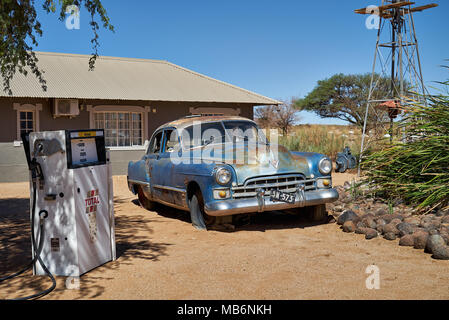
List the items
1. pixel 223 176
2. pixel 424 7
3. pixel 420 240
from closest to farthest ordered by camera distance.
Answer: pixel 420 240
pixel 223 176
pixel 424 7

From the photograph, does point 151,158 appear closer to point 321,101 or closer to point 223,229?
point 223,229

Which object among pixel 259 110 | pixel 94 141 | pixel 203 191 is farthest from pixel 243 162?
pixel 259 110

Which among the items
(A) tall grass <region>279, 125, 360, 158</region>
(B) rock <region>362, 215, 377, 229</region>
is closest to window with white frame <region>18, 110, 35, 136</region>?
(A) tall grass <region>279, 125, 360, 158</region>

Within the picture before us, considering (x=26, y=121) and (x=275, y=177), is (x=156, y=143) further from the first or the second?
(x=26, y=121)

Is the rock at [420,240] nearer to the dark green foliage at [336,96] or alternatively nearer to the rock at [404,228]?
the rock at [404,228]

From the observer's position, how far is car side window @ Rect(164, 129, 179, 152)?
306 inches

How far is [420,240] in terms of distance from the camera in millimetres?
5477

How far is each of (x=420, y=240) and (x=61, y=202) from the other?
→ 4.04 m

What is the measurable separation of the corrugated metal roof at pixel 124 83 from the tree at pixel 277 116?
1750cm

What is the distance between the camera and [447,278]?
4.36 metres

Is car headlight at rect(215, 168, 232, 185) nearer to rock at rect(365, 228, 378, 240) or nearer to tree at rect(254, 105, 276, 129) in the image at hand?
rock at rect(365, 228, 378, 240)

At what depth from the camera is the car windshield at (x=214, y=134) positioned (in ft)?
25.1

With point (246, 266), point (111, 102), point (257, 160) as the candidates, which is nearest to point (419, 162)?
point (257, 160)
